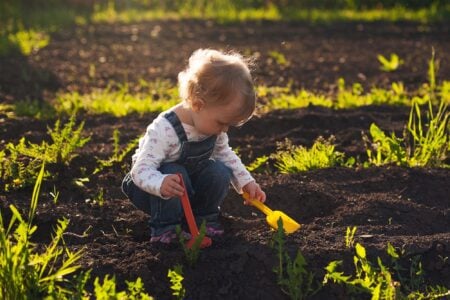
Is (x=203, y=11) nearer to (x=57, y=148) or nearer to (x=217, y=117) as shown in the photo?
(x=57, y=148)

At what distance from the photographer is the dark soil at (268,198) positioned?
343 centimetres

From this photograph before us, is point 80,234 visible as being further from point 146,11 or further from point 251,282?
point 146,11

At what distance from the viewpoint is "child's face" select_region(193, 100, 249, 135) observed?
367cm

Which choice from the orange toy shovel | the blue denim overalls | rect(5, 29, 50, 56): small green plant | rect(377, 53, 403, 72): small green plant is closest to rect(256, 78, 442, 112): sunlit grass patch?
rect(377, 53, 403, 72): small green plant

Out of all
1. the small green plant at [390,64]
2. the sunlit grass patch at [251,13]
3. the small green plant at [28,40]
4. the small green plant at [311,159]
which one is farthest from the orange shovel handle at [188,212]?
the sunlit grass patch at [251,13]

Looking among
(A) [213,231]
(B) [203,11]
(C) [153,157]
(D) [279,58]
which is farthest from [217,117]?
(B) [203,11]

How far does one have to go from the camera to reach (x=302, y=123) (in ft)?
19.2

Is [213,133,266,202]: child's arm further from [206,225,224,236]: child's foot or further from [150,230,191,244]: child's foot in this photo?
[150,230,191,244]: child's foot

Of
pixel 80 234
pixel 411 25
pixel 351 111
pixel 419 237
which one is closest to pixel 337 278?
pixel 419 237

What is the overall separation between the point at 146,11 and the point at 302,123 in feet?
21.1

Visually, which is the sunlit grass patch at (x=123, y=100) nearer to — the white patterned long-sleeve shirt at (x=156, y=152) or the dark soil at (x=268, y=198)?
the dark soil at (x=268, y=198)

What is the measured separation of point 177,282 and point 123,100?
367 cm

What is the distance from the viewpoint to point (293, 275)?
317 centimetres

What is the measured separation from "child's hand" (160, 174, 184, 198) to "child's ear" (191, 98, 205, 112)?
1.05ft
